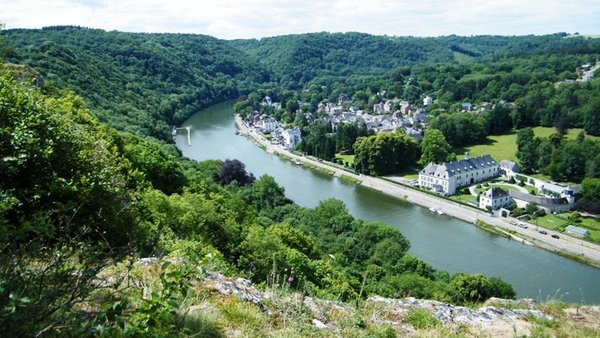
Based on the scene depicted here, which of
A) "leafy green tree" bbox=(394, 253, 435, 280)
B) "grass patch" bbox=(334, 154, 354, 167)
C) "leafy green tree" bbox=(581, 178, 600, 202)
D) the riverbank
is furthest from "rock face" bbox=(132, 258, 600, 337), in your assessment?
"grass patch" bbox=(334, 154, 354, 167)

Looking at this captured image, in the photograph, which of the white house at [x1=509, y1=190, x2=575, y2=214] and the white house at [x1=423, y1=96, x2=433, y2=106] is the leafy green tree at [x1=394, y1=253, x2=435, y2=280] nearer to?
the white house at [x1=509, y1=190, x2=575, y2=214]

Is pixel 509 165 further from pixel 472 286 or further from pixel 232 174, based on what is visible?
pixel 472 286

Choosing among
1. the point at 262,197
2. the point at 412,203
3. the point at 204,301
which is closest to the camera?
the point at 204,301

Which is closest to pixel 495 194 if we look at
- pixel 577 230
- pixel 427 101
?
pixel 577 230

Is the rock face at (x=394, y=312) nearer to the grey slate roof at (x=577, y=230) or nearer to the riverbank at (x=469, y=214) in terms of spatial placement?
the riverbank at (x=469, y=214)

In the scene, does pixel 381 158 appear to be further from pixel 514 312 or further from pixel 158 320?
pixel 158 320

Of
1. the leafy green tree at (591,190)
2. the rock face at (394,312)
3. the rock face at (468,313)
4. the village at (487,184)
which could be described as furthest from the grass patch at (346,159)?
the rock face at (394,312)

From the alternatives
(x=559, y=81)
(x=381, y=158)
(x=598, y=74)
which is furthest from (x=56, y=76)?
(x=598, y=74)
